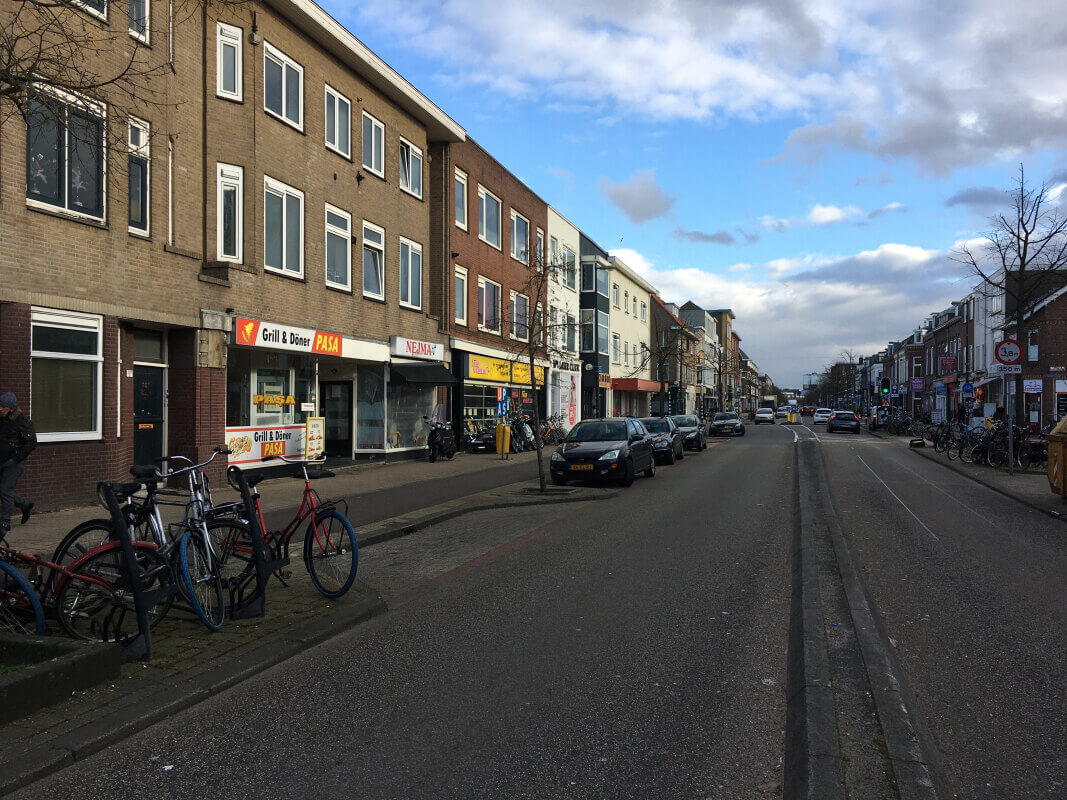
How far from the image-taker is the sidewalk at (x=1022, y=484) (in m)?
13.6

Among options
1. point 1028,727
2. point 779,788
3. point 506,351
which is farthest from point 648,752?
point 506,351

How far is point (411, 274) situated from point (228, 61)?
843 centimetres

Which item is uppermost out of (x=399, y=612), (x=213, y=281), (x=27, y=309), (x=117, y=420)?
(x=213, y=281)

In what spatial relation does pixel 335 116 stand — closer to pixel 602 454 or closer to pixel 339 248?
pixel 339 248

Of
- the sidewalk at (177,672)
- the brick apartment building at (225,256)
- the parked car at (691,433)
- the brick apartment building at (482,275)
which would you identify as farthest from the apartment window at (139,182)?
the parked car at (691,433)

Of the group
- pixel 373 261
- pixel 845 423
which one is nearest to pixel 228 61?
pixel 373 261

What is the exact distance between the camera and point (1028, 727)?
4246 millimetres

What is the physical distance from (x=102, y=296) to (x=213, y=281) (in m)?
2.57

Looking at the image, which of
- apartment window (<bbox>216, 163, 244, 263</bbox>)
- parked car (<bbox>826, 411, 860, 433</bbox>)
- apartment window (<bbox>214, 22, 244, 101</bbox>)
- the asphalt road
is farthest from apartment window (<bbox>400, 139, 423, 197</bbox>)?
parked car (<bbox>826, 411, 860, 433</bbox>)

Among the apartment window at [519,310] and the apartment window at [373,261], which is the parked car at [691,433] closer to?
the apartment window at [519,310]

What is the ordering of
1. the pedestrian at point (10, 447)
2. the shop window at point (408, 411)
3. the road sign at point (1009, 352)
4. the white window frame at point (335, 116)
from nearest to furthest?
the pedestrian at point (10, 447), the road sign at point (1009, 352), the white window frame at point (335, 116), the shop window at point (408, 411)

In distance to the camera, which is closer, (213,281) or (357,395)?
(213,281)

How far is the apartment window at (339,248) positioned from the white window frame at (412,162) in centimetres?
346

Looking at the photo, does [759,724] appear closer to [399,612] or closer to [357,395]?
[399,612]
